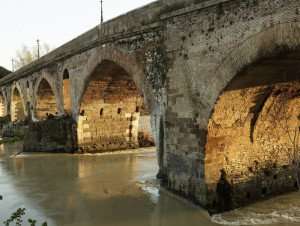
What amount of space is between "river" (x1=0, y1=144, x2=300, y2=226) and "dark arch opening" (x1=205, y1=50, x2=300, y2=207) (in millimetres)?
700

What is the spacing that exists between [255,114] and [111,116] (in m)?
7.99

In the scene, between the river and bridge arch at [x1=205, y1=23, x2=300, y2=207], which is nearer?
bridge arch at [x1=205, y1=23, x2=300, y2=207]

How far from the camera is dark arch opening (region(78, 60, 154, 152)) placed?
14.0 meters

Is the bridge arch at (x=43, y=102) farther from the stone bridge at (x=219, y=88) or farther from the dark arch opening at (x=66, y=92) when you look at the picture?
the stone bridge at (x=219, y=88)

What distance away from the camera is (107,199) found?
881 cm

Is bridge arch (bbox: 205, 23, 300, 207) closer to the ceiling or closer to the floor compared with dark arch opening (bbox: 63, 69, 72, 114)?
closer to the floor

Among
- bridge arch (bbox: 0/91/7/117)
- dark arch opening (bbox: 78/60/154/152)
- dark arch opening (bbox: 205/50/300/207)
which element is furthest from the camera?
bridge arch (bbox: 0/91/7/117)

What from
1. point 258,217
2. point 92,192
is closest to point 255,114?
point 258,217

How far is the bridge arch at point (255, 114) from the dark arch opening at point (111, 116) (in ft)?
20.6

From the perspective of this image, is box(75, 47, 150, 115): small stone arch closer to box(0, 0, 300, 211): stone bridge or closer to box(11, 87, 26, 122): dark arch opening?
box(0, 0, 300, 211): stone bridge

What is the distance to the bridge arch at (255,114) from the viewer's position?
6227 millimetres

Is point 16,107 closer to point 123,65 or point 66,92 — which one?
point 66,92

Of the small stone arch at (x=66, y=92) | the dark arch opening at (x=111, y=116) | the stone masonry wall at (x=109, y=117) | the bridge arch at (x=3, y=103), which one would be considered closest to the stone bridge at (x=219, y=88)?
the dark arch opening at (x=111, y=116)

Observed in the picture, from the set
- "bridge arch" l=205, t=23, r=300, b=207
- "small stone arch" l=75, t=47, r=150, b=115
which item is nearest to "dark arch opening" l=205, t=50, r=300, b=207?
"bridge arch" l=205, t=23, r=300, b=207
